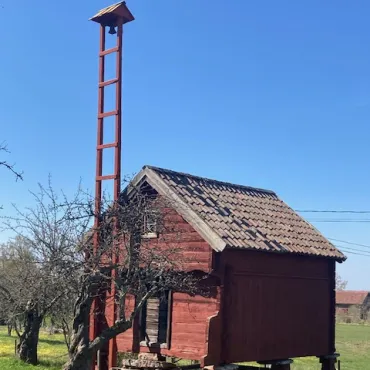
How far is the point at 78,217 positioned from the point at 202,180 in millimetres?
4271

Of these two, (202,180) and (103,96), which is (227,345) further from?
(103,96)

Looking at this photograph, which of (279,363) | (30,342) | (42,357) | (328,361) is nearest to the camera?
(279,363)

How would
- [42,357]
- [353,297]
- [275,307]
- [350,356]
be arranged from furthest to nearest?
[353,297], [350,356], [42,357], [275,307]

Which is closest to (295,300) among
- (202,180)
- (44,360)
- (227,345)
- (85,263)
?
(227,345)

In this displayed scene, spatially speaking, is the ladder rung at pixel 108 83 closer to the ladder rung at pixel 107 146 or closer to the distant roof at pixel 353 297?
the ladder rung at pixel 107 146

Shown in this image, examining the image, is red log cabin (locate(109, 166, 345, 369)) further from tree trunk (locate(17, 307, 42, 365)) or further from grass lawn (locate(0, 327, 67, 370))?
tree trunk (locate(17, 307, 42, 365))

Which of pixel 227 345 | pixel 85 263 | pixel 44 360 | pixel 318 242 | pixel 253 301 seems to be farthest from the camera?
pixel 44 360

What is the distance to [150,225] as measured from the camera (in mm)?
12875

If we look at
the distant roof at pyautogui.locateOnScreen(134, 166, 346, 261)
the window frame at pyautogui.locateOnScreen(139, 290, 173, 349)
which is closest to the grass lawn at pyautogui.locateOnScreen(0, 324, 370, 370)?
the window frame at pyautogui.locateOnScreen(139, 290, 173, 349)

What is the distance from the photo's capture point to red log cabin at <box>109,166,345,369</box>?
12.3m

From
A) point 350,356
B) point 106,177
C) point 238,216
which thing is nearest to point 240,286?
point 238,216

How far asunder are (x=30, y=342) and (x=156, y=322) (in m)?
8.01

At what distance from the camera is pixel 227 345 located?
40.5ft

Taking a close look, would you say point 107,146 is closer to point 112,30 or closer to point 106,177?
point 106,177
